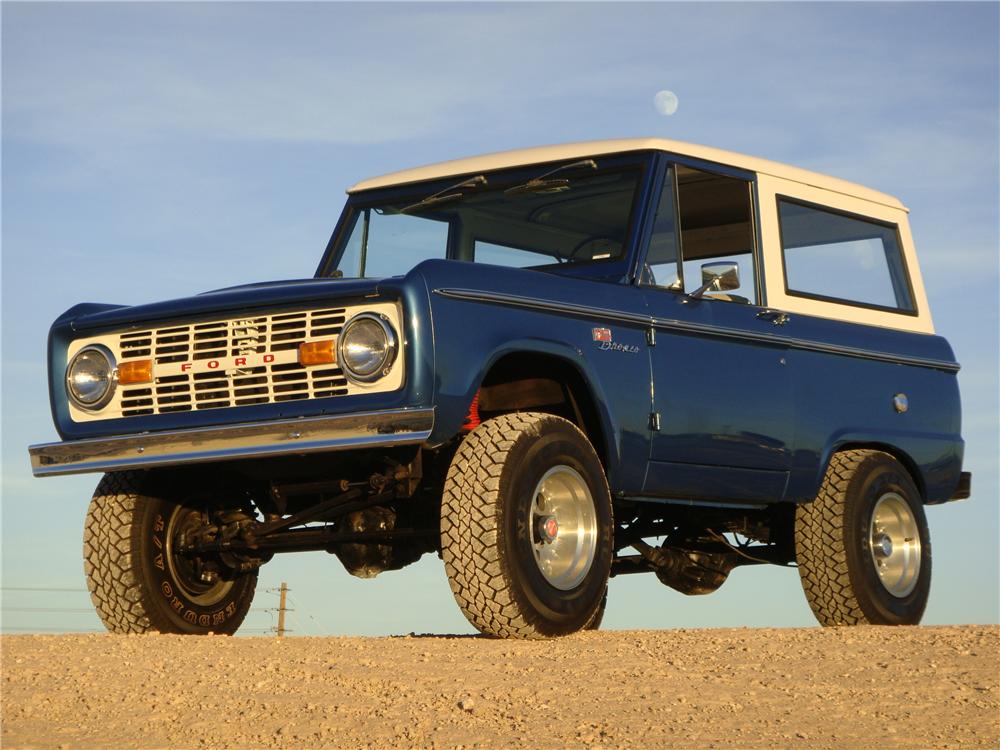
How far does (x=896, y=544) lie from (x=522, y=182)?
325cm

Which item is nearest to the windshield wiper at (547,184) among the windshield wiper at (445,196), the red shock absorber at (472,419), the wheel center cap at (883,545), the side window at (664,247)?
the windshield wiper at (445,196)

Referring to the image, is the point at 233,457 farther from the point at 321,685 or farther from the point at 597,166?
the point at 597,166

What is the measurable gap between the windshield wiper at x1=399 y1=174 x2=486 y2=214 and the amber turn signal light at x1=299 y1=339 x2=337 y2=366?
7.53ft

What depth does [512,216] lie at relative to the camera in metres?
8.41

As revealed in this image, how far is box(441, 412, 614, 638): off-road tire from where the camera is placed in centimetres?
630

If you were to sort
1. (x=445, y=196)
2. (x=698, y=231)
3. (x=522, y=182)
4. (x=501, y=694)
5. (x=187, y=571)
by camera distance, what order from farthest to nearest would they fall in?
(x=698, y=231) < (x=445, y=196) < (x=522, y=182) < (x=187, y=571) < (x=501, y=694)

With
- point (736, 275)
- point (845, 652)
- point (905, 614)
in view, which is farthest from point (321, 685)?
point (905, 614)

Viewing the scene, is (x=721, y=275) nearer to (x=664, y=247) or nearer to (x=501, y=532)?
(x=664, y=247)

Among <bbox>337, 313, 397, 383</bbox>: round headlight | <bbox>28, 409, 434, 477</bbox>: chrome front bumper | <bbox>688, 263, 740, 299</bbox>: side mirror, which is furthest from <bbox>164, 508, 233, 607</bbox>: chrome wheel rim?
<bbox>688, 263, 740, 299</bbox>: side mirror

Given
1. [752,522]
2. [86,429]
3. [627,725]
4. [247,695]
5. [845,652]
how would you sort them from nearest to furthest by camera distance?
[627,725] → [247,695] → [845,652] → [86,429] → [752,522]

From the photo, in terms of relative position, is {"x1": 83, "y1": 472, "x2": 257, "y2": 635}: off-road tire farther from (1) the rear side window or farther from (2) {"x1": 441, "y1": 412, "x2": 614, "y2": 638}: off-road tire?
(1) the rear side window

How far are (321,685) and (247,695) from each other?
0.26m

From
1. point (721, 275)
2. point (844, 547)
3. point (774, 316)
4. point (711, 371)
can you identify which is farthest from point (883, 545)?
point (721, 275)

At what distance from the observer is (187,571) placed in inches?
304
